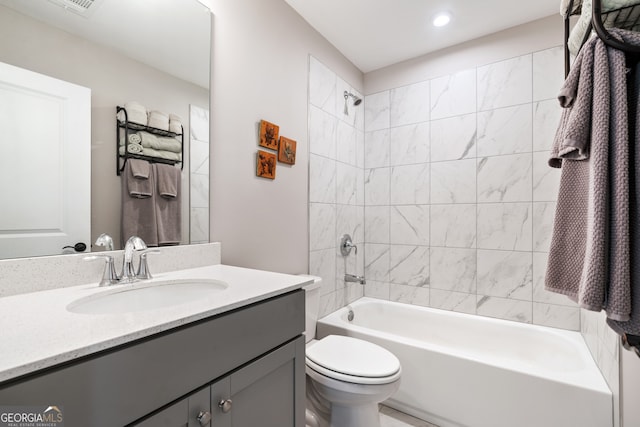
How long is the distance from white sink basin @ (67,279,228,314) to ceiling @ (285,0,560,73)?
1.79m

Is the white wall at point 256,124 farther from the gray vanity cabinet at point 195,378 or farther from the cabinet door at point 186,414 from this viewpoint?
the cabinet door at point 186,414

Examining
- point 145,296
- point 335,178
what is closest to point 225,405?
point 145,296

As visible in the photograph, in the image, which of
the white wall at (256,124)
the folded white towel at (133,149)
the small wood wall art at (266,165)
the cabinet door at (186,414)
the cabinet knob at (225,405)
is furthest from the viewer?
the small wood wall art at (266,165)

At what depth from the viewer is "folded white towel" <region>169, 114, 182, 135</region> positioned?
4.21ft

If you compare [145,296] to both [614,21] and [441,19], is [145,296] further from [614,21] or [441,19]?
[441,19]

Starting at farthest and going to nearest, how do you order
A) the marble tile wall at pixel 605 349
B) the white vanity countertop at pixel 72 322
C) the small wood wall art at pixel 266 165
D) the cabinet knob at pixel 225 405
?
the small wood wall art at pixel 266 165, the marble tile wall at pixel 605 349, the cabinet knob at pixel 225 405, the white vanity countertop at pixel 72 322

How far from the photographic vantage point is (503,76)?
2.14 metres

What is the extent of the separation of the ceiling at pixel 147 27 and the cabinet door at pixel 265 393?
1.21 meters

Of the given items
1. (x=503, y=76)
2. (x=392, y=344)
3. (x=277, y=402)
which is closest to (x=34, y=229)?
(x=277, y=402)

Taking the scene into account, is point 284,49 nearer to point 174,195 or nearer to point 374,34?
point 374,34

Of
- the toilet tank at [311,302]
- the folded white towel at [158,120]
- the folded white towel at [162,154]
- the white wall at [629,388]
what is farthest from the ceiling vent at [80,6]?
the white wall at [629,388]

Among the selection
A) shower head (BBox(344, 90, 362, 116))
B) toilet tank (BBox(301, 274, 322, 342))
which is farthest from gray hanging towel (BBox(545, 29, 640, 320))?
shower head (BBox(344, 90, 362, 116))

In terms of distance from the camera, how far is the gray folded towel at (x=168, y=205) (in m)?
1.25

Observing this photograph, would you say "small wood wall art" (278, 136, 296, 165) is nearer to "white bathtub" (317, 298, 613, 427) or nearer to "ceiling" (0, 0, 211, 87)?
"ceiling" (0, 0, 211, 87)
